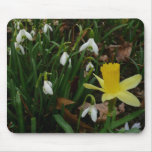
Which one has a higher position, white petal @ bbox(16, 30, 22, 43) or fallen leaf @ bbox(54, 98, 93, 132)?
white petal @ bbox(16, 30, 22, 43)

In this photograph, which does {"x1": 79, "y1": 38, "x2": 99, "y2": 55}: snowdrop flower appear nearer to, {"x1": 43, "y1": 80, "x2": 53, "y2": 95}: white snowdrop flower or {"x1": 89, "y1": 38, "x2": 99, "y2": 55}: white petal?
{"x1": 89, "y1": 38, "x2": 99, "y2": 55}: white petal

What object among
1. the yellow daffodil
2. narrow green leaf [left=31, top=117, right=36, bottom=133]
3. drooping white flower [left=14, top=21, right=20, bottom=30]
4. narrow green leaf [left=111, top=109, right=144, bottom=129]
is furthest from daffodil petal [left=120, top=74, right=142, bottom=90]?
drooping white flower [left=14, top=21, right=20, bottom=30]

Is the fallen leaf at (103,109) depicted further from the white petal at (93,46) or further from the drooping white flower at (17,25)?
the drooping white flower at (17,25)

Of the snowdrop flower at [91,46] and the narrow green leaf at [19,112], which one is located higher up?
the snowdrop flower at [91,46]

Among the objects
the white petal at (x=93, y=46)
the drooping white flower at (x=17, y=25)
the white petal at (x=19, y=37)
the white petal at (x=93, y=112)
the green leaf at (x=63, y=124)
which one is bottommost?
the green leaf at (x=63, y=124)

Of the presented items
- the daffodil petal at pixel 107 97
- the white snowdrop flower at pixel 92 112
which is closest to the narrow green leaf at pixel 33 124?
the white snowdrop flower at pixel 92 112

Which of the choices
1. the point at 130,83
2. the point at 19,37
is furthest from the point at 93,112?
the point at 19,37

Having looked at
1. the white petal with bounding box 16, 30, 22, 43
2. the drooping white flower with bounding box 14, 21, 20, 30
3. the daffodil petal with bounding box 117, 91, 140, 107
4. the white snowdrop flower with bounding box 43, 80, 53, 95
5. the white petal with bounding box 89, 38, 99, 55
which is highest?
the drooping white flower with bounding box 14, 21, 20, 30

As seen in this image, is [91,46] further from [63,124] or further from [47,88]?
[63,124]
